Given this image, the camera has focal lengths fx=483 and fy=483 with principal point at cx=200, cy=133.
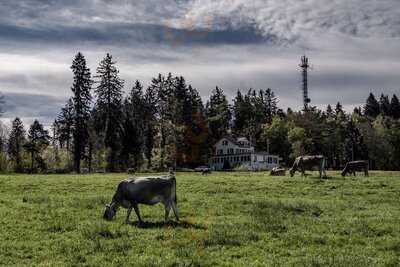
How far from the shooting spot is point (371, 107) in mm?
186625

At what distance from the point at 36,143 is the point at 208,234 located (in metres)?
108

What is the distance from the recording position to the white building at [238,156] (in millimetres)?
118531

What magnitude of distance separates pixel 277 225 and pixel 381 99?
18545 cm

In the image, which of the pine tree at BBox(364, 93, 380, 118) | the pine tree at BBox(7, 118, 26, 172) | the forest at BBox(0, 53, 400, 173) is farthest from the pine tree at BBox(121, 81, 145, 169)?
the pine tree at BBox(364, 93, 380, 118)

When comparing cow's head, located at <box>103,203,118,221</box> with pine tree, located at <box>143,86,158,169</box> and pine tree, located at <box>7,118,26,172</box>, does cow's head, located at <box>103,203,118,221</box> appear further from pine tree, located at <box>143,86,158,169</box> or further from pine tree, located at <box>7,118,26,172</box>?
pine tree, located at <box>7,118,26,172</box>

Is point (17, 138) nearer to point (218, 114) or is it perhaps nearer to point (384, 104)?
point (218, 114)

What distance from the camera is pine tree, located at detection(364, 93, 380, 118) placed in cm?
18538

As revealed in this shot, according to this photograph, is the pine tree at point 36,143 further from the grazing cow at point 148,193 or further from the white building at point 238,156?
the grazing cow at point 148,193

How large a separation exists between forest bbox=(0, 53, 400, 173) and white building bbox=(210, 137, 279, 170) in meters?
4.81

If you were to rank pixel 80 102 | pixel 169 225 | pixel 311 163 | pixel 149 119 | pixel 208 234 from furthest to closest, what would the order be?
pixel 149 119 < pixel 80 102 < pixel 311 163 < pixel 169 225 < pixel 208 234

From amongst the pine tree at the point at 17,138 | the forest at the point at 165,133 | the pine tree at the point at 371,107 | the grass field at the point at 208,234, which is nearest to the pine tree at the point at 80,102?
the forest at the point at 165,133

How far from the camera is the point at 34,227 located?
1788cm

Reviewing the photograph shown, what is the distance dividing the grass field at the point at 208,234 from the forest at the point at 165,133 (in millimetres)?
60454

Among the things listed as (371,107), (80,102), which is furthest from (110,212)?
(371,107)
